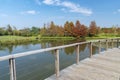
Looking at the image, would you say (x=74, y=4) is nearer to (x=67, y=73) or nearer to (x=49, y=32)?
(x=49, y=32)

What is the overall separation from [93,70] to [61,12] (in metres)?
43.8

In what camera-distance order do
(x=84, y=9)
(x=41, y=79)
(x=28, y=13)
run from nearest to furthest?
(x=41, y=79) < (x=84, y=9) < (x=28, y=13)

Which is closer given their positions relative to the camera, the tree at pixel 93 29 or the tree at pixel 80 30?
the tree at pixel 80 30

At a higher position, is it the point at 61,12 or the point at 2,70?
the point at 61,12

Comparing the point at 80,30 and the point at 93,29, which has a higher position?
the point at 93,29

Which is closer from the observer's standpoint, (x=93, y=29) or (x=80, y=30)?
(x=80, y=30)

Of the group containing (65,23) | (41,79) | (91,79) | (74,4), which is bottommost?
(41,79)

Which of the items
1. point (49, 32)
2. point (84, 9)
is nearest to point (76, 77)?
point (84, 9)

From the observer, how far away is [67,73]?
369 cm

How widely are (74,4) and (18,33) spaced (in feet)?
115

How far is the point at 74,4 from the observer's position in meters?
31.0

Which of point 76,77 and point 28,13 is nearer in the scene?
point 76,77

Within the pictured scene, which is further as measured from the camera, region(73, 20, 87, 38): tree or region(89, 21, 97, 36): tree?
region(89, 21, 97, 36): tree

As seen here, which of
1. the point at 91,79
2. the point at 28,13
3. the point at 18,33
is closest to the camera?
the point at 91,79
